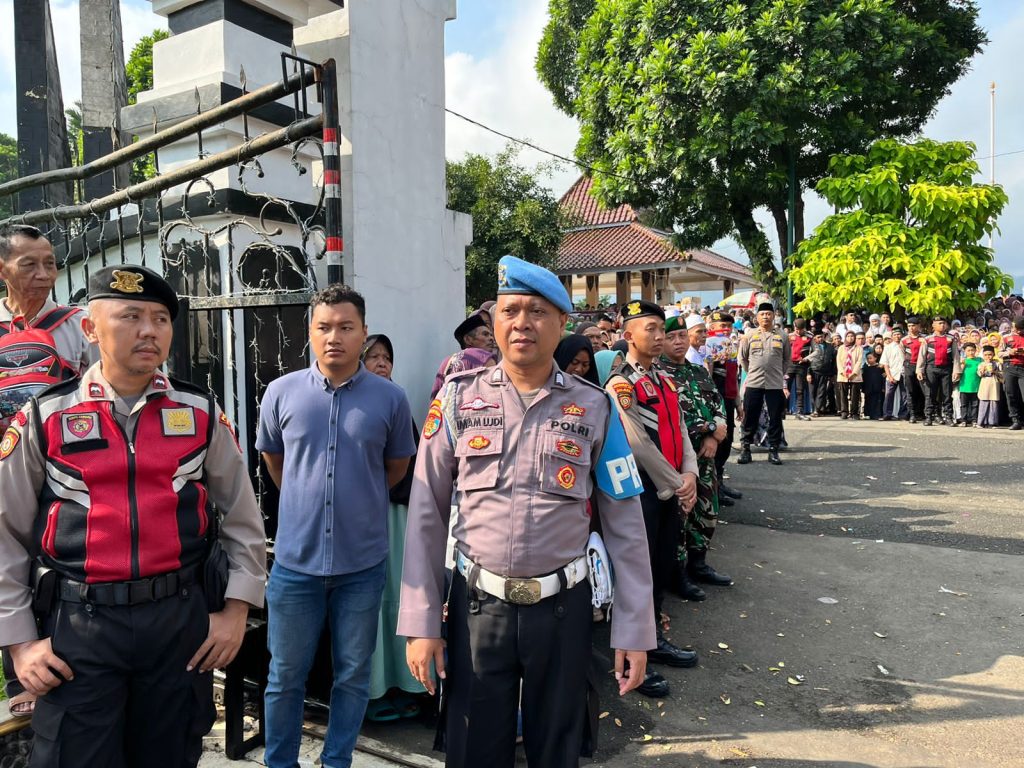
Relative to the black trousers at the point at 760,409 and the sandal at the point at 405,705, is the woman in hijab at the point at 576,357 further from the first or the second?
the black trousers at the point at 760,409

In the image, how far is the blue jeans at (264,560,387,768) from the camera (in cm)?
277

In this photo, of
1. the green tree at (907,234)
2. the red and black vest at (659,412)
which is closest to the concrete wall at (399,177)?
the red and black vest at (659,412)

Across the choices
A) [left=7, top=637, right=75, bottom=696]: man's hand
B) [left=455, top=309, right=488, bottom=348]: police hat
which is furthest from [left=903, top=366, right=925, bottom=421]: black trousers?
[left=7, top=637, right=75, bottom=696]: man's hand

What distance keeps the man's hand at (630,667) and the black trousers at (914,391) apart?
12913mm

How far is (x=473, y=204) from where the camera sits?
72.1 ft

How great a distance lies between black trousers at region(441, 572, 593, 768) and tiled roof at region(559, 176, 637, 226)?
2609cm

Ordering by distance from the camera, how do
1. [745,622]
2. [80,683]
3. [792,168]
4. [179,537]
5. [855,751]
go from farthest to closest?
[792,168], [745,622], [855,751], [179,537], [80,683]

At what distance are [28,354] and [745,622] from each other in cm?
423

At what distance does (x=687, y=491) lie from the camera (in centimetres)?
409

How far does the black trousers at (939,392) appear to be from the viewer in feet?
42.2

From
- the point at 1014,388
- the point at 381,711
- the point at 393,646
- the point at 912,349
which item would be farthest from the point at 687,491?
the point at 912,349

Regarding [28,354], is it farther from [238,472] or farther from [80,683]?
[80,683]

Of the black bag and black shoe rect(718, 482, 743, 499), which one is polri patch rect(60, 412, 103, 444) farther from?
black shoe rect(718, 482, 743, 499)

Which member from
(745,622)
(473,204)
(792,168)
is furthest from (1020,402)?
(473,204)
